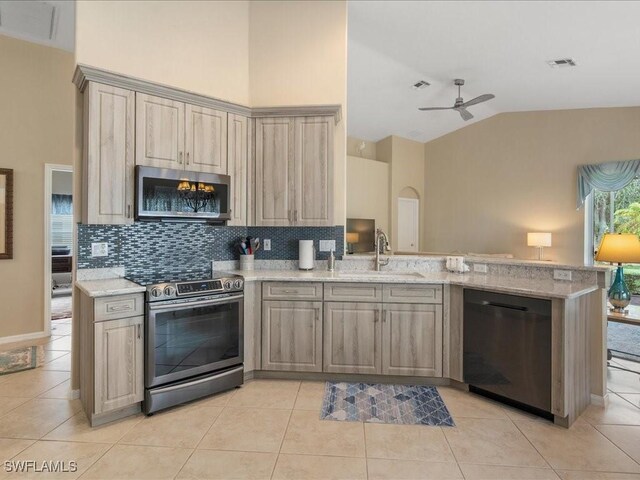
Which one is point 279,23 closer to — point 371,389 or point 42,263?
point 371,389

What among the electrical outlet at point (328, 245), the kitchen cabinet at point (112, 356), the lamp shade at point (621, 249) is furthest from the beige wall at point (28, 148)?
the lamp shade at point (621, 249)

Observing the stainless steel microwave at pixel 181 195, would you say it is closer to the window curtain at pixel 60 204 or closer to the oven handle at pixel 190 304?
the oven handle at pixel 190 304

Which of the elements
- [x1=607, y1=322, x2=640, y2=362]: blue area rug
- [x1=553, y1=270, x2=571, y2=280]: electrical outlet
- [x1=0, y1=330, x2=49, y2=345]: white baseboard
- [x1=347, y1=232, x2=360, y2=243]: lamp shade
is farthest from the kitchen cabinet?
[x1=347, y1=232, x2=360, y2=243]: lamp shade

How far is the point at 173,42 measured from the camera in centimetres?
314

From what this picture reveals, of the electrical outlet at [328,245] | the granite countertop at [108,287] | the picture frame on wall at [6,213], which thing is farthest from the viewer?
the picture frame on wall at [6,213]

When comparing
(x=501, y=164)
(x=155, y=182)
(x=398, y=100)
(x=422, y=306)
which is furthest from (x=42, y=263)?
(x=501, y=164)

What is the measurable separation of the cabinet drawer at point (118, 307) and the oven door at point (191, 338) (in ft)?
0.24

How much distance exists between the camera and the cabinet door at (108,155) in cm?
250

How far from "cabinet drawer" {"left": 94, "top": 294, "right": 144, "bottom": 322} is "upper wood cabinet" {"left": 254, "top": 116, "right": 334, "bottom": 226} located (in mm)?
1256

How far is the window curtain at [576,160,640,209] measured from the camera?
5938 millimetres

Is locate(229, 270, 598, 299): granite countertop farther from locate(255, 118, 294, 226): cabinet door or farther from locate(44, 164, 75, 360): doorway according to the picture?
locate(44, 164, 75, 360): doorway

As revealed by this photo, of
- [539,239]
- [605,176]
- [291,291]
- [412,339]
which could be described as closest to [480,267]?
[412,339]

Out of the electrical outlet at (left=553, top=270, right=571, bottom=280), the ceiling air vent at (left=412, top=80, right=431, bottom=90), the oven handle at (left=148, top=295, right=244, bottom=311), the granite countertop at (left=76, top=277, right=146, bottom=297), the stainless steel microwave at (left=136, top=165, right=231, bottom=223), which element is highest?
the ceiling air vent at (left=412, top=80, right=431, bottom=90)

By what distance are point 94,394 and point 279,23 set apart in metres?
3.53
